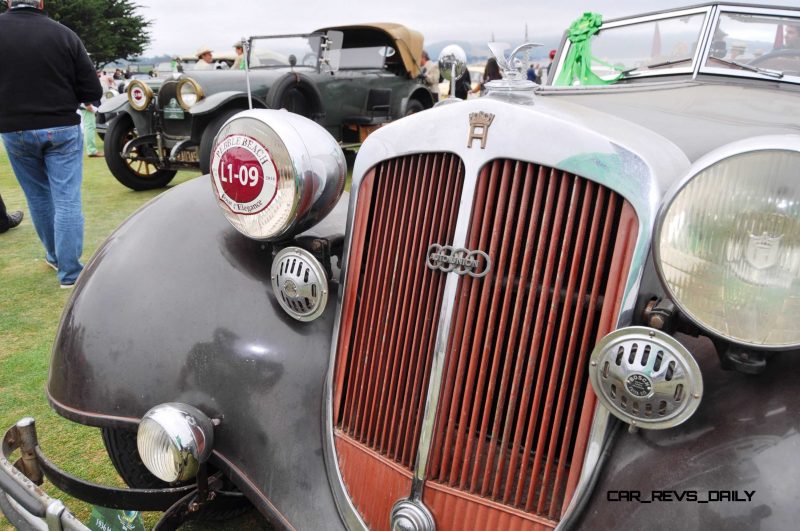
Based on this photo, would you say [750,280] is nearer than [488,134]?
Yes

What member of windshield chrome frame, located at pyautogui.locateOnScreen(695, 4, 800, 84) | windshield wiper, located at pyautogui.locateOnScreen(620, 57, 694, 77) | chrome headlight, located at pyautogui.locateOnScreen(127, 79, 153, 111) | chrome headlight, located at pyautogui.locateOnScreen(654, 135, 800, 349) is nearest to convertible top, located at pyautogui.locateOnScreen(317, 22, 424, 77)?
chrome headlight, located at pyautogui.locateOnScreen(127, 79, 153, 111)

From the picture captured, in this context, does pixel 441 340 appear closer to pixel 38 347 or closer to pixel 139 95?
pixel 38 347

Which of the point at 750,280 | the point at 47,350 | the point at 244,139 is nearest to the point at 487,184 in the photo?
the point at 750,280

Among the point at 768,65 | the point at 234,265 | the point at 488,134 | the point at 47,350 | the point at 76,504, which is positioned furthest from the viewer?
the point at 47,350

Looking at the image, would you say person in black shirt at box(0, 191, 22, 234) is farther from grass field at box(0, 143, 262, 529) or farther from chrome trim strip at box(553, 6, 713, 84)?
chrome trim strip at box(553, 6, 713, 84)

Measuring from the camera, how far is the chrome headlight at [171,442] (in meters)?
1.44

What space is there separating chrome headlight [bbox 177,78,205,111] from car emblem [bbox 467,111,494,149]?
639 centimetres

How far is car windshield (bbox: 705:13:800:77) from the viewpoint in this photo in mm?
2443

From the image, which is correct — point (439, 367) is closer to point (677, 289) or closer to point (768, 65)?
point (677, 289)

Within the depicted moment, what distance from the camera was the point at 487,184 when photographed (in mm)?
1300

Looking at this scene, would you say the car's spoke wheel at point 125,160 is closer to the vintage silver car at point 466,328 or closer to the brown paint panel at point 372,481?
the vintage silver car at point 466,328

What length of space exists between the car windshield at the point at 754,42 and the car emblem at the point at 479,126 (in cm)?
162

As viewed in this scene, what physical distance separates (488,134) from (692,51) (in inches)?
66.8

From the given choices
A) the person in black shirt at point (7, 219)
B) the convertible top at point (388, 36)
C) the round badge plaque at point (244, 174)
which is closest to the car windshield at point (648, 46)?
the round badge plaque at point (244, 174)
